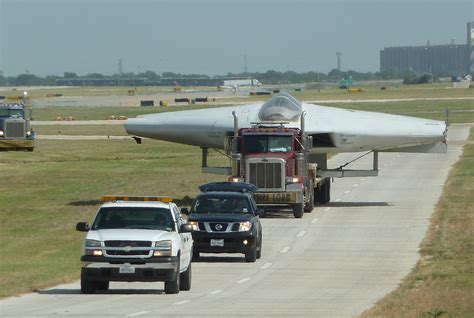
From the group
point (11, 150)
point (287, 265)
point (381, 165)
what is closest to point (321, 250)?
point (287, 265)

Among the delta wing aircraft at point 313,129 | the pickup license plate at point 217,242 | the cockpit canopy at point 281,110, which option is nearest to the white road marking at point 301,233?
the delta wing aircraft at point 313,129

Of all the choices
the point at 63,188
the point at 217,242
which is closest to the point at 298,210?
the point at 217,242

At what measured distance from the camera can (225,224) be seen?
31.0 metres

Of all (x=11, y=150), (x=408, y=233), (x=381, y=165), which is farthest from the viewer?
(x=11, y=150)

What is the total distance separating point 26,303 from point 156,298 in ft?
7.40

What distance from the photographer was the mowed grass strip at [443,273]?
2170cm

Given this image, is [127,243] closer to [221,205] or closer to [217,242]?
[217,242]

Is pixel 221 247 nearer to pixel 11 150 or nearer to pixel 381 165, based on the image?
pixel 381 165

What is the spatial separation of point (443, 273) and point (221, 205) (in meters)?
6.20

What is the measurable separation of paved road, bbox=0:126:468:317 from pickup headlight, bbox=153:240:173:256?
784 millimetres

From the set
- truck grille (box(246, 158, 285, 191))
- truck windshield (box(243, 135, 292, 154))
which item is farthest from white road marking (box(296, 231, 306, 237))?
truck windshield (box(243, 135, 292, 154))

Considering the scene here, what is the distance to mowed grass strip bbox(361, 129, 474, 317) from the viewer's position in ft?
71.2

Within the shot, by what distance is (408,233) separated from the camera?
38031 mm

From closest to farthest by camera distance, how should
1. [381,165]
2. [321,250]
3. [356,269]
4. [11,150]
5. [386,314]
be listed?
[386,314] < [356,269] < [321,250] < [381,165] < [11,150]
